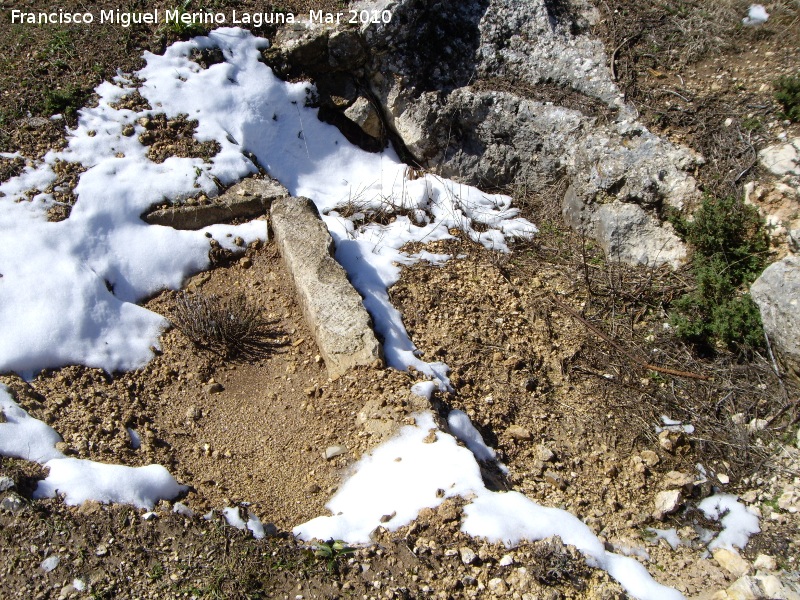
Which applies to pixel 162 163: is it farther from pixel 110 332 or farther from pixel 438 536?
pixel 438 536

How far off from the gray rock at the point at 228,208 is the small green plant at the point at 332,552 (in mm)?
2974

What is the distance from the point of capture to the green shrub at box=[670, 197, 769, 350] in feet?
15.2

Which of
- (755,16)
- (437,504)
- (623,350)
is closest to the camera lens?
(437,504)

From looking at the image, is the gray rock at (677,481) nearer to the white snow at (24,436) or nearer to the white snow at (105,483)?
the white snow at (105,483)

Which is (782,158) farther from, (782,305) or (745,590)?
(745,590)

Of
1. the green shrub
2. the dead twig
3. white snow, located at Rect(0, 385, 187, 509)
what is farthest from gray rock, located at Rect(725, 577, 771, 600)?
white snow, located at Rect(0, 385, 187, 509)

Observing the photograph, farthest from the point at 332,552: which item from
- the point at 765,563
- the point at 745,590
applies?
the point at 765,563

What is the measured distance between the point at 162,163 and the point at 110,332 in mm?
1658

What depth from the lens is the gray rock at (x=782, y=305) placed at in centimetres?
430

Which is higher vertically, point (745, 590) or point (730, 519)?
point (745, 590)

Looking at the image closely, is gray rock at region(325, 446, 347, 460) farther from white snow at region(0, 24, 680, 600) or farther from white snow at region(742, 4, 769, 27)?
white snow at region(742, 4, 769, 27)

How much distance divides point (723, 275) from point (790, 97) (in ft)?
5.65

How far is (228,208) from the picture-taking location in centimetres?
517

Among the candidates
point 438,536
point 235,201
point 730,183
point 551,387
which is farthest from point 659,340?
point 235,201
